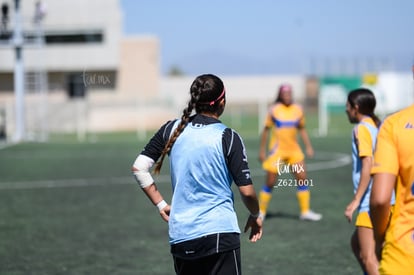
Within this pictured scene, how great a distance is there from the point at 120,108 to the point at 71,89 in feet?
26.8

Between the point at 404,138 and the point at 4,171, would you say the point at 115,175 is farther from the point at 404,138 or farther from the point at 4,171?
the point at 404,138

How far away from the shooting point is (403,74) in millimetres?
35781

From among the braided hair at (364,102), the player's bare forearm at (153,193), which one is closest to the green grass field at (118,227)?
the braided hair at (364,102)

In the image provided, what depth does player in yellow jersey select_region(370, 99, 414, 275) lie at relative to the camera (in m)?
3.31

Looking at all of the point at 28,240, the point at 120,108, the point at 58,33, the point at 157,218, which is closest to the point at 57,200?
the point at 157,218

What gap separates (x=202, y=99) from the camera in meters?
4.41

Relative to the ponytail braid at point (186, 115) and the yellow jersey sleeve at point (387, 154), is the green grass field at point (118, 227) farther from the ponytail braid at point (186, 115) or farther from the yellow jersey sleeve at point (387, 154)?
the yellow jersey sleeve at point (387, 154)

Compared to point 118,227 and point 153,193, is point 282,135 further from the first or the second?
point 153,193

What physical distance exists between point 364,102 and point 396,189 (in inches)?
109

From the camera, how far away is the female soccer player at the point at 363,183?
5.52 meters

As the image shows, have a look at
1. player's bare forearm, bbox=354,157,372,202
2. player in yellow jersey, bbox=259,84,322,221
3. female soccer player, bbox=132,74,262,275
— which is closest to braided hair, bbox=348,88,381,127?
player's bare forearm, bbox=354,157,372,202

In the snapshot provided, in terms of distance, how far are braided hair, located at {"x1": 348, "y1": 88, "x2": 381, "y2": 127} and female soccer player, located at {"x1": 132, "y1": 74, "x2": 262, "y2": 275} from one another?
6.69 ft

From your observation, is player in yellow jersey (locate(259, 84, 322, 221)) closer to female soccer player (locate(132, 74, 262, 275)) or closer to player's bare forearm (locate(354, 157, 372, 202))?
player's bare forearm (locate(354, 157, 372, 202))

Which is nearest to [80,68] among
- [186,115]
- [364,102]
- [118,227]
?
[118,227]
